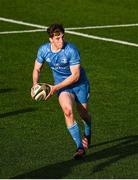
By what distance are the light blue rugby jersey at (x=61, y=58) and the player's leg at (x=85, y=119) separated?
72 centimetres

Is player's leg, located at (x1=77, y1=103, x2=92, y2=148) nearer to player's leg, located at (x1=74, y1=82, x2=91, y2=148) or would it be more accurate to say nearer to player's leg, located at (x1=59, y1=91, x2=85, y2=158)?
player's leg, located at (x1=74, y1=82, x2=91, y2=148)

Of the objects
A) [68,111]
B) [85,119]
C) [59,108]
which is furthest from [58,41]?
[59,108]

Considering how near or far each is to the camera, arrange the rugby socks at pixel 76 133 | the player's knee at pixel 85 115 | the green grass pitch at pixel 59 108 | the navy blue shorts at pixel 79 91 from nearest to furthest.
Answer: the green grass pitch at pixel 59 108, the rugby socks at pixel 76 133, the navy blue shorts at pixel 79 91, the player's knee at pixel 85 115

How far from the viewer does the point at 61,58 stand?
1418 cm

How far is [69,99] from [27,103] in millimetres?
4497

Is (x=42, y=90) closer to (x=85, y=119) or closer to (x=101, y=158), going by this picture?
(x=85, y=119)

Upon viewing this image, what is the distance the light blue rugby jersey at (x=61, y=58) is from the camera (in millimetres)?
14109

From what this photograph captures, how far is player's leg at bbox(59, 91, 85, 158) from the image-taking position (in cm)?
1414

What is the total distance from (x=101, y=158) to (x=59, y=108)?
397cm

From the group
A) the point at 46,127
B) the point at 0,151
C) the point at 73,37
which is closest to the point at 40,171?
the point at 0,151

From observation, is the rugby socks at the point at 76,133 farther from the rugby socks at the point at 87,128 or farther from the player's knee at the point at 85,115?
the rugby socks at the point at 87,128

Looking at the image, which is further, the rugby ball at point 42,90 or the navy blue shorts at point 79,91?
the navy blue shorts at point 79,91

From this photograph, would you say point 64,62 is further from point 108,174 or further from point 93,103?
point 93,103

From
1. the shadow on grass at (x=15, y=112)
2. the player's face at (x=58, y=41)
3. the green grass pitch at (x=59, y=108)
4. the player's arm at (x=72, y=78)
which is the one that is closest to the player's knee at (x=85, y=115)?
the green grass pitch at (x=59, y=108)
